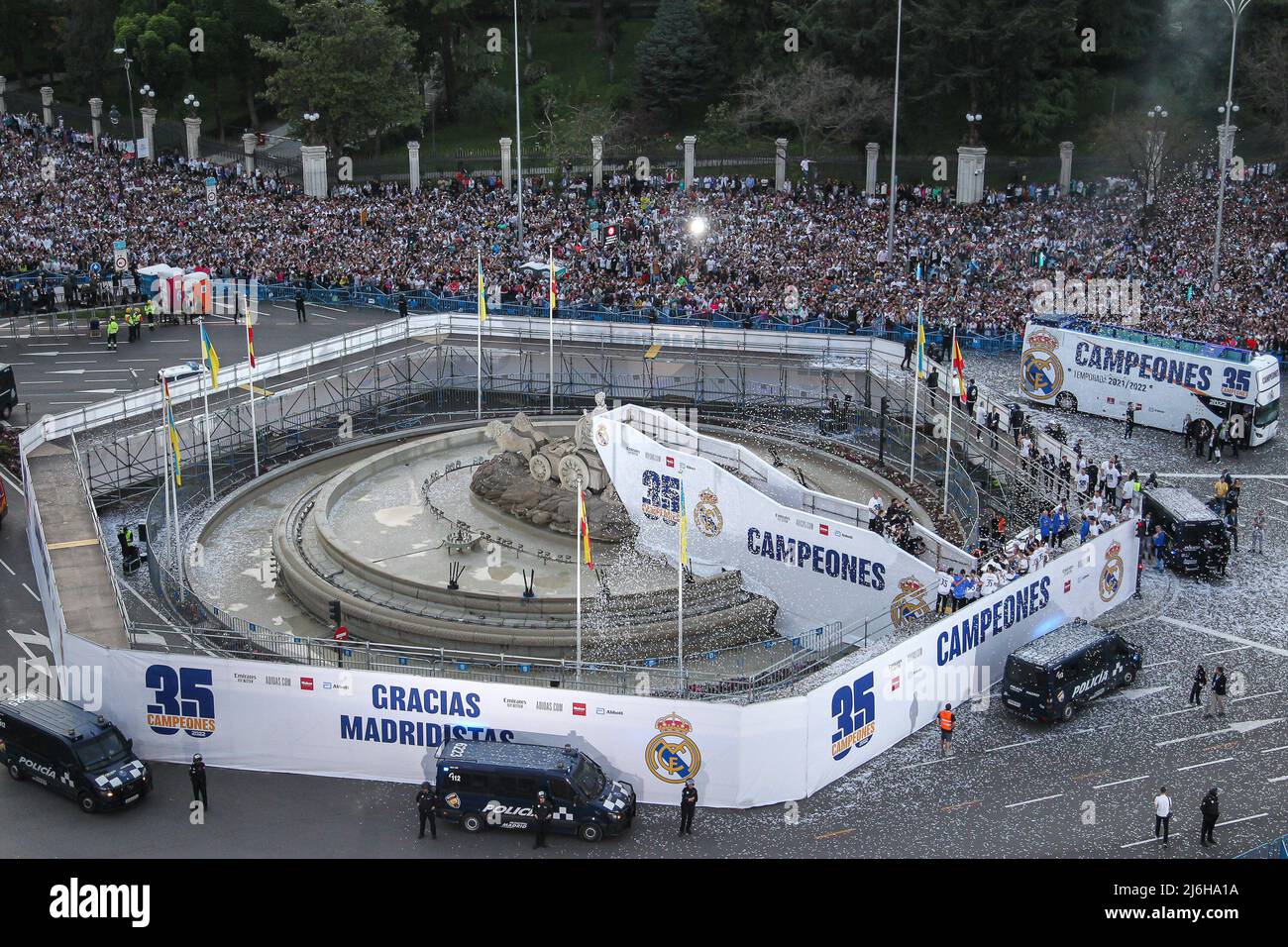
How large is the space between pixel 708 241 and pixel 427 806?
141 ft

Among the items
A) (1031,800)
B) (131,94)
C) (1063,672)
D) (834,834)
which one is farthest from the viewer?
(131,94)

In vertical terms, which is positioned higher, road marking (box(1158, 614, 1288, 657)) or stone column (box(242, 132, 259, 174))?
stone column (box(242, 132, 259, 174))

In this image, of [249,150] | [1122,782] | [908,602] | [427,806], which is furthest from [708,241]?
[427,806]

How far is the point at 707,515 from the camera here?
40531 millimetres

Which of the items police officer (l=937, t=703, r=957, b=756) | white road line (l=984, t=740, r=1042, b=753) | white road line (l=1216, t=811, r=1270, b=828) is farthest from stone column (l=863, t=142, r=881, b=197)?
white road line (l=1216, t=811, r=1270, b=828)

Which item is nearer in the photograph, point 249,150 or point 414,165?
point 414,165

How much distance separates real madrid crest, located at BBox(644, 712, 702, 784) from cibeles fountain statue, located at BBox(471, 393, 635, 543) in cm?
1129

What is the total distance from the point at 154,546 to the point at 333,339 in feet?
48.1

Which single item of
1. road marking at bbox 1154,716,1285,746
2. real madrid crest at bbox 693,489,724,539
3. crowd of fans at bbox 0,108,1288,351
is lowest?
road marking at bbox 1154,716,1285,746

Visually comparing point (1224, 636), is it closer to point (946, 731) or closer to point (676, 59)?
point (946, 731)

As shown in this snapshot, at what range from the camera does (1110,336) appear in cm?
5481

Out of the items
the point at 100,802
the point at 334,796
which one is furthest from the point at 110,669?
the point at 334,796

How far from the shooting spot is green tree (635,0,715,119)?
87.1 metres

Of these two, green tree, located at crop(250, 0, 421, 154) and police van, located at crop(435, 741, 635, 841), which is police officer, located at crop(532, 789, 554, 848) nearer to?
police van, located at crop(435, 741, 635, 841)
